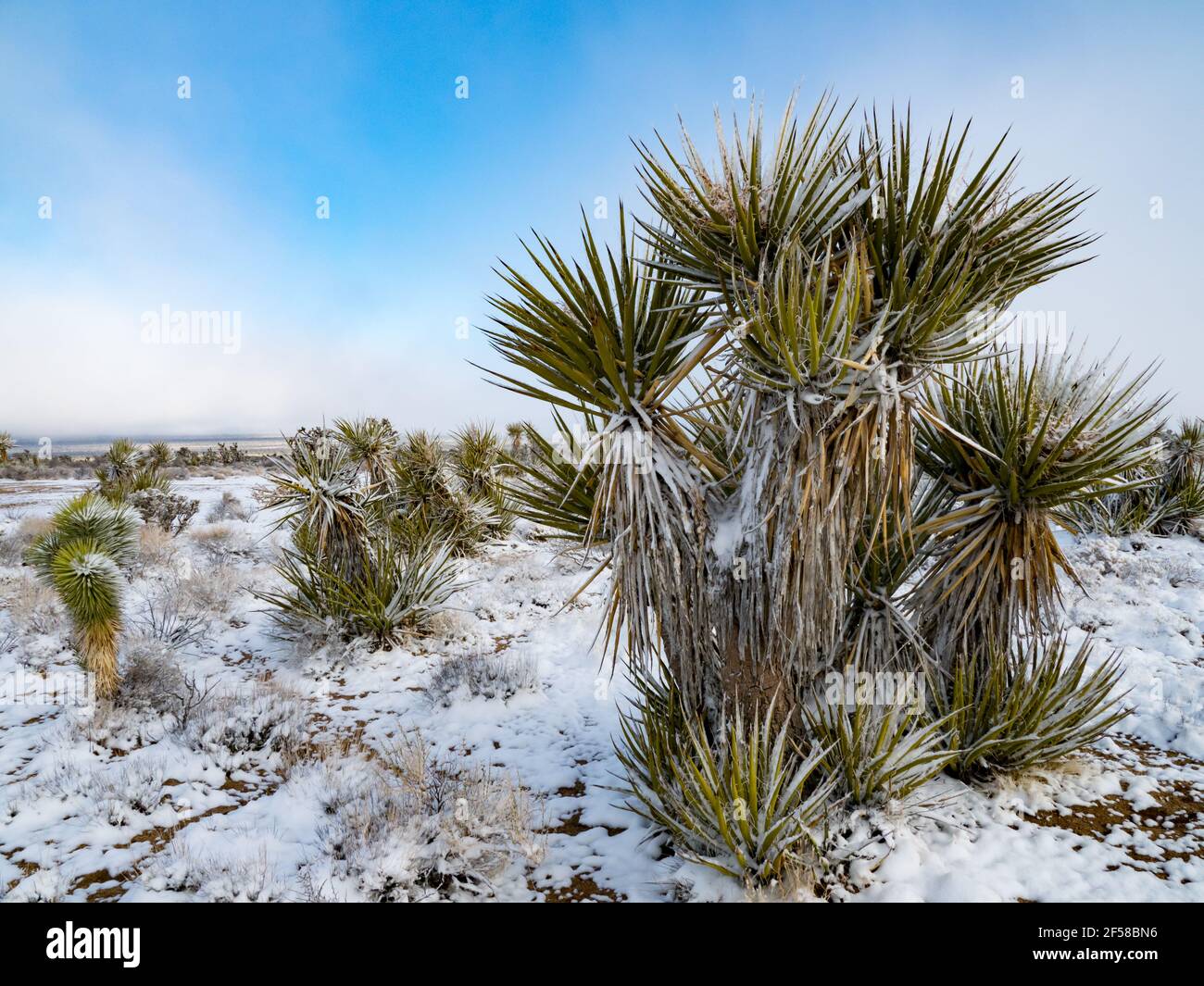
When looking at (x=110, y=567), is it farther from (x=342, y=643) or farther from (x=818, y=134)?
(x=818, y=134)

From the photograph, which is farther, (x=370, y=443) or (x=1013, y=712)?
(x=370, y=443)

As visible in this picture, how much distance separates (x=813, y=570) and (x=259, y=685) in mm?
5755

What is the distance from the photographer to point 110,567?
4.95 m

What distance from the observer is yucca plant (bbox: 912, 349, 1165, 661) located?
11.9ft

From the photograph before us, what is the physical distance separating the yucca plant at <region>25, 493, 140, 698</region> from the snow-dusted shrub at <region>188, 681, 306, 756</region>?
0.97m

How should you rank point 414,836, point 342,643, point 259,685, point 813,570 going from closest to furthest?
point 813,570 < point 414,836 < point 259,685 < point 342,643

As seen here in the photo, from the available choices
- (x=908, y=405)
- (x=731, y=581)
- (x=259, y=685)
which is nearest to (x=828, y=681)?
(x=731, y=581)

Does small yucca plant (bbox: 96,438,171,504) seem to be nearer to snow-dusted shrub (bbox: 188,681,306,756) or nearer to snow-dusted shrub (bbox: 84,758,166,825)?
snow-dusted shrub (bbox: 188,681,306,756)

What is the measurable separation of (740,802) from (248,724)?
14.1 ft

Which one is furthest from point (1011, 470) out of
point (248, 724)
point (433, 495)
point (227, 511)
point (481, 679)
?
point (227, 511)

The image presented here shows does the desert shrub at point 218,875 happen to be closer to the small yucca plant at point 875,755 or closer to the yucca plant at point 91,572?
the yucca plant at point 91,572

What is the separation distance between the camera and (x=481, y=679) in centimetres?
610

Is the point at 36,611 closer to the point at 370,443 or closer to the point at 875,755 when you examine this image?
the point at 370,443

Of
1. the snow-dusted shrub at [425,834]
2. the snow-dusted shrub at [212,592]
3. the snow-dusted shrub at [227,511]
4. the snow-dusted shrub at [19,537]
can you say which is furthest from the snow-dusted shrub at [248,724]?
the snow-dusted shrub at [227,511]
